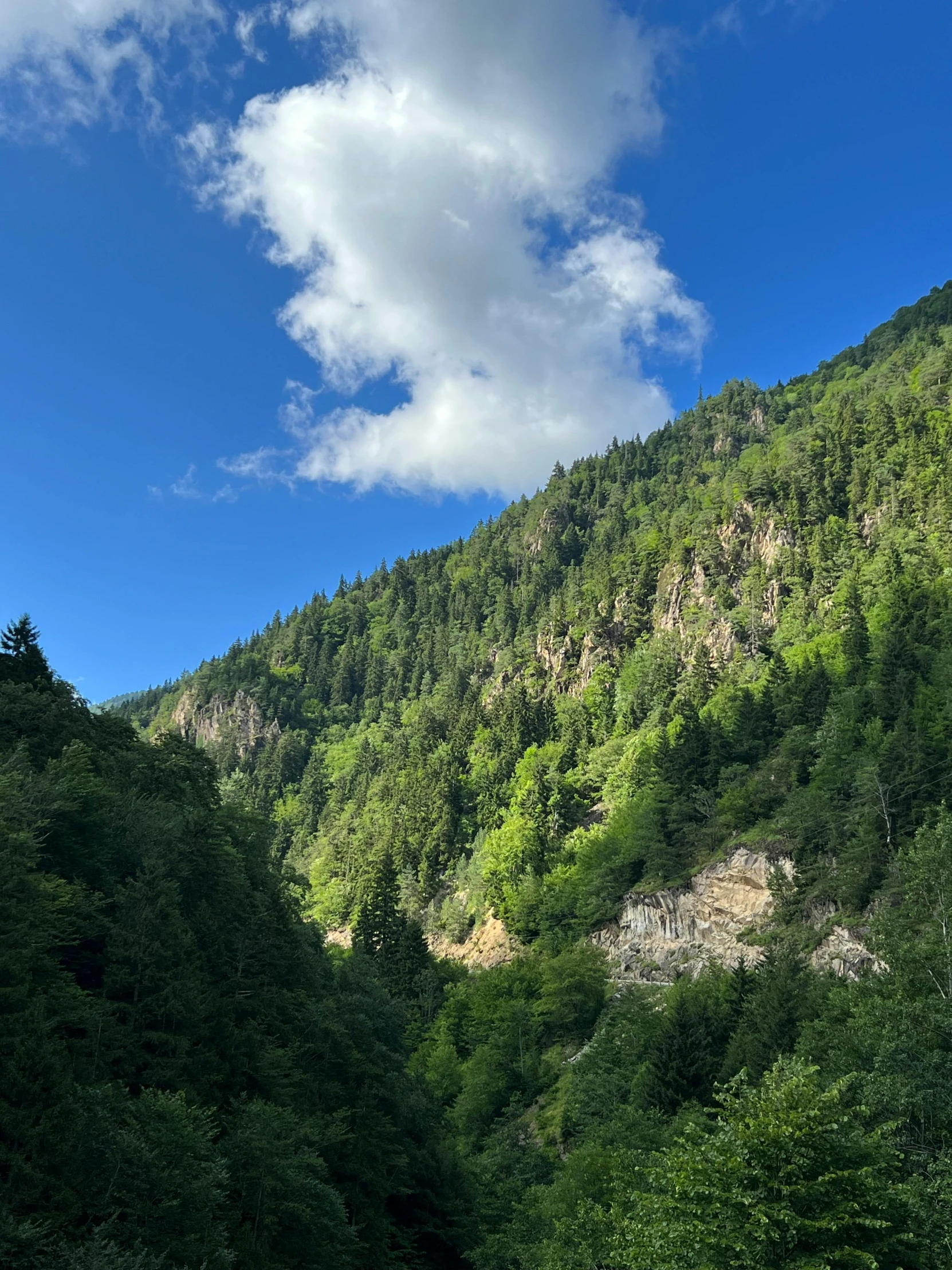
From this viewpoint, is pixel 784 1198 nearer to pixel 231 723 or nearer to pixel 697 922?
pixel 697 922

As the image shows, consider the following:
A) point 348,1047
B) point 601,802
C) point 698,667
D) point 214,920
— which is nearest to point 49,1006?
point 214,920

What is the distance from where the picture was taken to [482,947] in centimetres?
9269

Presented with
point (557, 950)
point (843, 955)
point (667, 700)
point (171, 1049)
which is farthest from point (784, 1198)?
point (667, 700)

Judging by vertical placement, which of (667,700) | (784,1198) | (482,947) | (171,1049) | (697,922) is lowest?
(784,1198)

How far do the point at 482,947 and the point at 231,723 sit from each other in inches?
4170

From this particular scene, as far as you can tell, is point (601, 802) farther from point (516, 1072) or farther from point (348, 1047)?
point (348, 1047)

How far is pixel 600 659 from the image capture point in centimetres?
12900

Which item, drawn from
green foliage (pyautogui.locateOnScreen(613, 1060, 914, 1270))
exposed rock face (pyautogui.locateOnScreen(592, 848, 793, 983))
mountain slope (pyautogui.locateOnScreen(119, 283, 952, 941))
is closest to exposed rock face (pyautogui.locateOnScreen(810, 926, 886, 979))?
mountain slope (pyautogui.locateOnScreen(119, 283, 952, 941))

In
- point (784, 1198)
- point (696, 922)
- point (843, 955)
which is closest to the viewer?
point (784, 1198)

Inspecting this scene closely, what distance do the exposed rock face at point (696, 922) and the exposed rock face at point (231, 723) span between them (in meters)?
117

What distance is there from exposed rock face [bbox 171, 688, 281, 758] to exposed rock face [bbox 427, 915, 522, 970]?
90.2 m

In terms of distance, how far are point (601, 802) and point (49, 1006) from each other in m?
82.4

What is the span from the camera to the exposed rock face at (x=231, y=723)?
17938 cm

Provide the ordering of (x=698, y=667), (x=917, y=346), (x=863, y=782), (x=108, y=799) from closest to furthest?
1. (x=108, y=799)
2. (x=863, y=782)
3. (x=698, y=667)
4. (x=917, y=346)
